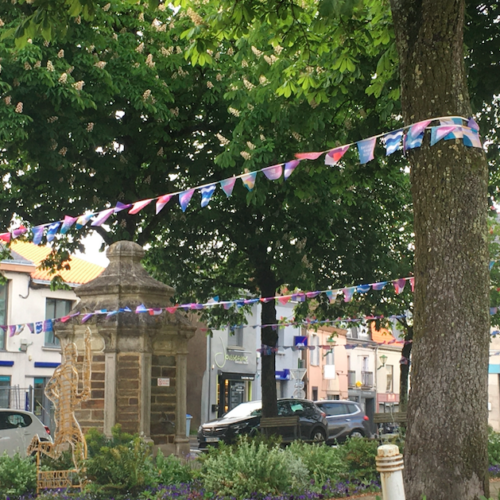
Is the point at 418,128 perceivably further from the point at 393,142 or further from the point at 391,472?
the point at 391,472

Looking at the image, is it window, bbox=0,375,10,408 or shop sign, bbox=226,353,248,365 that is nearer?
window, bbox=0,375,10,408

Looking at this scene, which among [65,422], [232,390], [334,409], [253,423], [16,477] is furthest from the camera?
[232,390]

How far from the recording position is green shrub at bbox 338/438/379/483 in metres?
12.3

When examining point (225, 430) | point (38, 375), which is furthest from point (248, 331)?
point (225, 430)

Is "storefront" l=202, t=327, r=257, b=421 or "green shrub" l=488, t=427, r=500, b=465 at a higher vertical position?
"storefront" l=202, t=327, r=257, b=421

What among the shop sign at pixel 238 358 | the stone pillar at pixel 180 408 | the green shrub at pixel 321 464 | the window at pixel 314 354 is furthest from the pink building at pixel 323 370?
the green shrub at pixel 321 464

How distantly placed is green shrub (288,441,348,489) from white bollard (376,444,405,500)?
22.9ft

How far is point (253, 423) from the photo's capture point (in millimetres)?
24000

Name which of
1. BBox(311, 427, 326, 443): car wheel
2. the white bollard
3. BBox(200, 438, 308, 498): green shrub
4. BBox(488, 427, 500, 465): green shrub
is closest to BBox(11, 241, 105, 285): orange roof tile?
BBox(311, 427, 326, 443): car wheel

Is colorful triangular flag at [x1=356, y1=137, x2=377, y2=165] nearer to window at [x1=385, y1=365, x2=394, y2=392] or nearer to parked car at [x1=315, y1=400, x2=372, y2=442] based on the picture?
parked car at [x1=315, y1=400, x2=372, y2=442]

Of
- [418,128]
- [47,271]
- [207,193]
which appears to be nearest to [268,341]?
[207,193]

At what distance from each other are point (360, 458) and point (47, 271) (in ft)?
83.7

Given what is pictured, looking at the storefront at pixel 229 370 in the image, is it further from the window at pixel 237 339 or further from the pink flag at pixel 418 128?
A: the pink flag at pixel 418 128

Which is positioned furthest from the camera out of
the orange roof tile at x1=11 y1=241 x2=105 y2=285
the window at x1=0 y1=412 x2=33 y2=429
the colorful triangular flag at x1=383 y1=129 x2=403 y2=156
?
the orange roof tile at x1=11 y1=241 x2=105 y2=285
